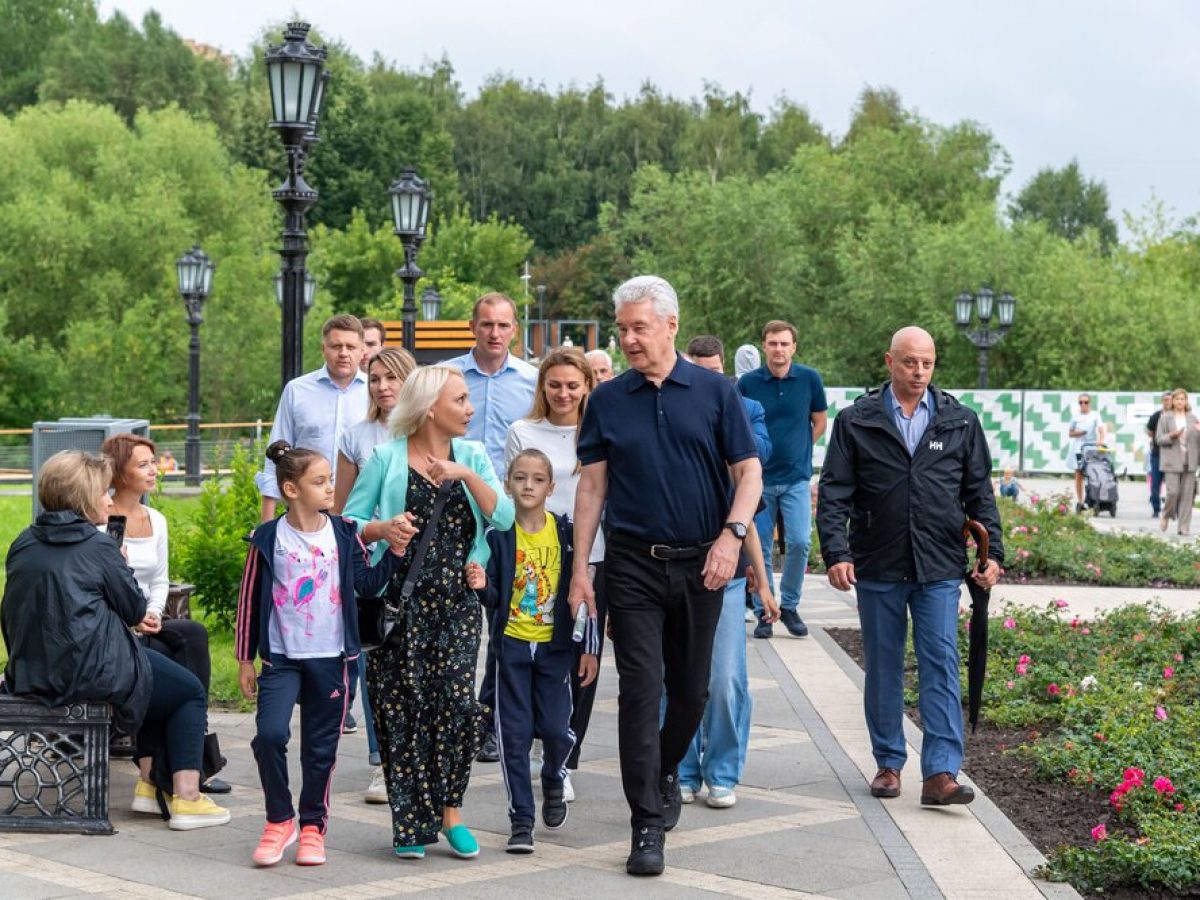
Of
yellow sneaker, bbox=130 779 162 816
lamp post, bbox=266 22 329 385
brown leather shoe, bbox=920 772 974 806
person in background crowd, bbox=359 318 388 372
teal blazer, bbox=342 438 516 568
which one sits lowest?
yellow sneaker, bbox=130 779 162 816

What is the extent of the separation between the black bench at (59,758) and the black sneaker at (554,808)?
5.14 feet

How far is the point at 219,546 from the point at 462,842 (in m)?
6.09

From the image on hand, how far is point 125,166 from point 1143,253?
36.6 m

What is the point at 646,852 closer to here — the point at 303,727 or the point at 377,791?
the point at 303,727

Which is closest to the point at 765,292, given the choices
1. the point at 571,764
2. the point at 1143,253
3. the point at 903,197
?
the point at 903,197

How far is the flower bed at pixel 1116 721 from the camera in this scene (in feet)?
20.2

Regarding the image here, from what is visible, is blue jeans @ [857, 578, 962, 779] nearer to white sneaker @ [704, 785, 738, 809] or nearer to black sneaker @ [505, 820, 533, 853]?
white sneaker @ [704, 785, 738, 809]

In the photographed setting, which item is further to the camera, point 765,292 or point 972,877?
point 765,292

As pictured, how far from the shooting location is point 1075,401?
39938 mm

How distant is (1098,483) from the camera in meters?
27.4

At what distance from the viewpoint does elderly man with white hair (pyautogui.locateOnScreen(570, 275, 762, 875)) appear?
6.41 meters

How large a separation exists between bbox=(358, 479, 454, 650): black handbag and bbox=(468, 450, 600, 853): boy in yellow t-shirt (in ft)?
1.01

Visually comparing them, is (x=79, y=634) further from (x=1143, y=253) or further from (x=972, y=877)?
(x=1143, y=253)

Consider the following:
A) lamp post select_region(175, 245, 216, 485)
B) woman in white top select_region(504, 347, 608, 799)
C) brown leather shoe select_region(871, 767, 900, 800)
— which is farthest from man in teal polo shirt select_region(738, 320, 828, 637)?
lamp post select_region(175, 245, 216, 485)
